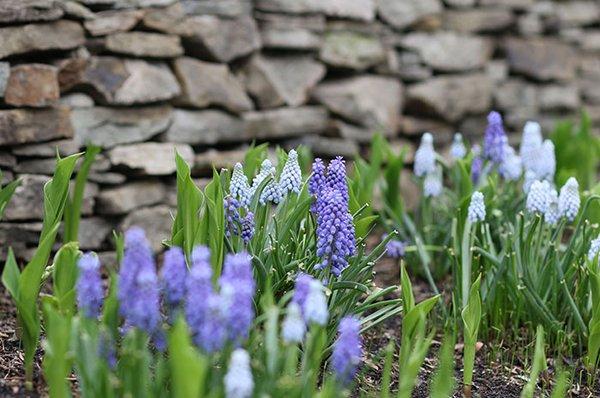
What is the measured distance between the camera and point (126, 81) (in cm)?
376

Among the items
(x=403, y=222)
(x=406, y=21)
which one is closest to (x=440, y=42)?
(x=406, y=21)

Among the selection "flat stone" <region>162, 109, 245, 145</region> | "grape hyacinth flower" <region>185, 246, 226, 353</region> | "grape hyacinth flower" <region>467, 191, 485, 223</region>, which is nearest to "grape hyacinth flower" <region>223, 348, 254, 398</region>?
"grape hyacinth flower" <region>185, 246, 226, 353</region>

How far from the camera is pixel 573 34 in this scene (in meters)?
5.60

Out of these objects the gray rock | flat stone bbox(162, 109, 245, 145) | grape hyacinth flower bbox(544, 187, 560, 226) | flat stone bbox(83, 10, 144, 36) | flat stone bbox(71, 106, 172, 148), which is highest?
flat stone bbox(83, 10, 144, 36)

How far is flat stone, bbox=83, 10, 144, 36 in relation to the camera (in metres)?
3.64

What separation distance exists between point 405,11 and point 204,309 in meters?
3.18

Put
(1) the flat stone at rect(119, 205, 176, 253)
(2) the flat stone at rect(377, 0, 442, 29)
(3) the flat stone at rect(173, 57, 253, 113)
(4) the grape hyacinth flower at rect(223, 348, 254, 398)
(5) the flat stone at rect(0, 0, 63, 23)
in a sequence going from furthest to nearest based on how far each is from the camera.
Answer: (2) the flat stone at rect(377, 0, 442, 29) < (3) the flat stone at rect(173, 57, 253, 113) < (1) the flat stone at rect(119, 205, 176, 253) < (5) the flat stone at rect(0, 0, 63, 23) < (4) the grape hyacinth flower at rect(223, 348, 254, 398)

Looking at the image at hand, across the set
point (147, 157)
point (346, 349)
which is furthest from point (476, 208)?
point (147, 157)

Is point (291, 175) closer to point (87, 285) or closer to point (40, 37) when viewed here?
point (87, 285)

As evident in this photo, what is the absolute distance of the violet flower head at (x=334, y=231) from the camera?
244 centimetres

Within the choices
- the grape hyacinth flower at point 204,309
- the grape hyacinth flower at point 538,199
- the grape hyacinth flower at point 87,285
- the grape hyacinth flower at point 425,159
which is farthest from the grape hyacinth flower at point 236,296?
the grape hyacinth flower at point 425,159

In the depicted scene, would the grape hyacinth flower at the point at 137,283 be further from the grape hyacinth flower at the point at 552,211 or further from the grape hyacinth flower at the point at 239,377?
the grape hyacinth flower at the point at 552,211

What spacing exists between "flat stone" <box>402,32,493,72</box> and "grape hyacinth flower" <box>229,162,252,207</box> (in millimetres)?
2401

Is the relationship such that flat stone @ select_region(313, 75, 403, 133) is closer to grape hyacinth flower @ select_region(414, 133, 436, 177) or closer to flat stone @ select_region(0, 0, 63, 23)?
grape hyacinth flower @ select_region(414, 133, 436, 177)
